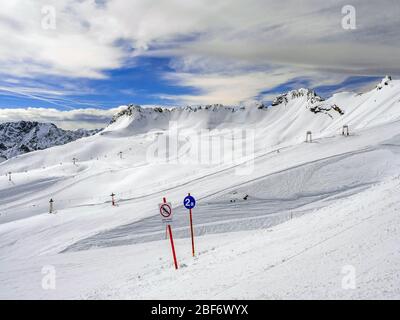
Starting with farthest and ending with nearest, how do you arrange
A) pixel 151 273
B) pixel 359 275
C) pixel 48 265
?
pixel 48 265
pixel 151 273
pixel 359 275

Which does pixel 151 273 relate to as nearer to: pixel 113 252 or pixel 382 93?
pixel 113 252

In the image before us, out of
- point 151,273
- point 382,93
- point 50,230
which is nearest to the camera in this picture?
point 151,273

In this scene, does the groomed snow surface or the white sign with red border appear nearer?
the groomed snow surface

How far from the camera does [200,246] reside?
1928 centimetres

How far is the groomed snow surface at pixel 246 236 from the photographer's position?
366 inches

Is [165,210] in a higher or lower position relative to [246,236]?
higher

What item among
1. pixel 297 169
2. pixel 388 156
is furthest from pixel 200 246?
pixel 388 156

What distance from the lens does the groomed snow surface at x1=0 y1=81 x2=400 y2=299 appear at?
366 inches

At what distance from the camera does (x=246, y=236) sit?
18.6m

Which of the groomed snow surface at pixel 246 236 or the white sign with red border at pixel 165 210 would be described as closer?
the groomed snow surface at pixel 246 236

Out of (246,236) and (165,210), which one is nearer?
(165,210)
